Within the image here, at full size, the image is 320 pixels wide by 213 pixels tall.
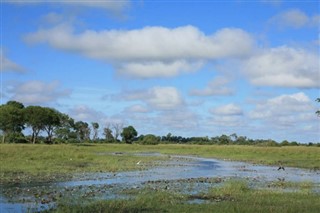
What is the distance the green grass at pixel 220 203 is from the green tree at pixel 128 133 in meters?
160

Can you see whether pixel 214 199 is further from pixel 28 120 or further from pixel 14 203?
pixel 28 120

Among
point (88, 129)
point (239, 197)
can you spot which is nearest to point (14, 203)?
point (239, 197)

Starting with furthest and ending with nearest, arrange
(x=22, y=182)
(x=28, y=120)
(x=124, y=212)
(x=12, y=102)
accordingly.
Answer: (x=12, y=102)
(x=28, y=120)
(x=22, y=182)
(x=124, y=212)

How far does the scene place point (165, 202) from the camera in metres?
23.3

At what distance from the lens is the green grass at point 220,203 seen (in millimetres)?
20609

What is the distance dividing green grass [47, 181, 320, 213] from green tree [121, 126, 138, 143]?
160m

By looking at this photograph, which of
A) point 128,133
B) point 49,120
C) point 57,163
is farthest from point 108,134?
point 57,163

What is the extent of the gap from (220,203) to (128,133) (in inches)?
6508

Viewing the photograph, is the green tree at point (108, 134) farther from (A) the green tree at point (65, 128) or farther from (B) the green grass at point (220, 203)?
(B) the green grass at point (220, 203)

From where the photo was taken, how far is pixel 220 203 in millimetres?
22984

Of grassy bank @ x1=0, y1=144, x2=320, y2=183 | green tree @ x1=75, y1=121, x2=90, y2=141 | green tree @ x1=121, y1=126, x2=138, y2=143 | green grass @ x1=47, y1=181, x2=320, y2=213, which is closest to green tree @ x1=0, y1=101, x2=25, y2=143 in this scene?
grassy bank @ x1=0, y1=144, x2=320, y2=183

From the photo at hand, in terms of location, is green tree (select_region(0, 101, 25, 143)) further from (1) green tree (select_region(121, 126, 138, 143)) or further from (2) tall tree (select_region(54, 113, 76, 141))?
(1) green tree (select_region(121, 126, 138, 143))

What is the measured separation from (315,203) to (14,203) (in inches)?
617

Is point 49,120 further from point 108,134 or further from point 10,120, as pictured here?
point 108,134
